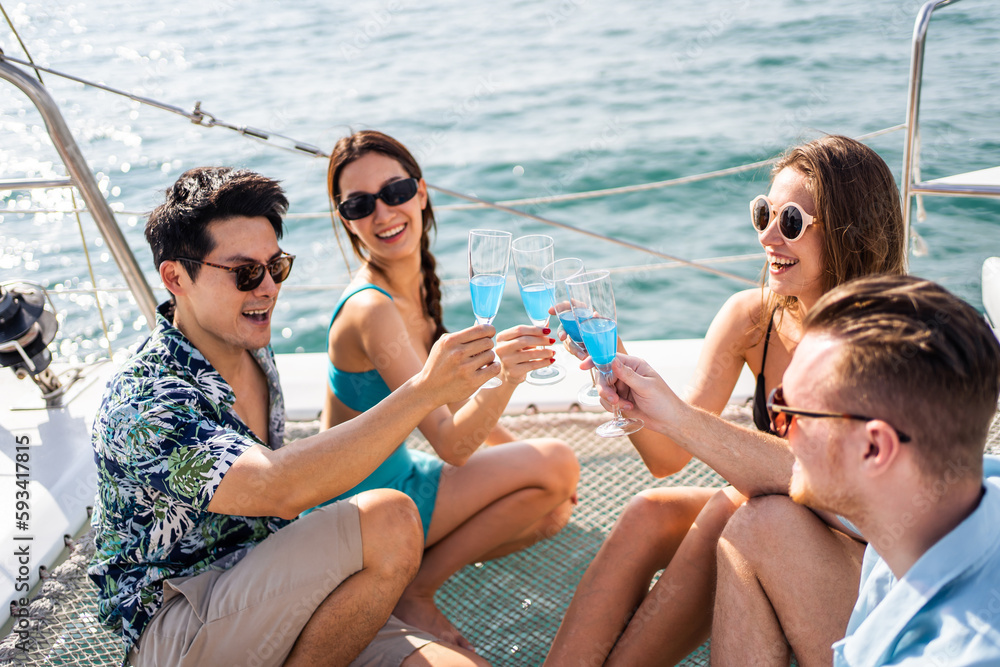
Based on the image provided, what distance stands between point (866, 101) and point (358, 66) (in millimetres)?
8718

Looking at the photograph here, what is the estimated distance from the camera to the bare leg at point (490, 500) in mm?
2814

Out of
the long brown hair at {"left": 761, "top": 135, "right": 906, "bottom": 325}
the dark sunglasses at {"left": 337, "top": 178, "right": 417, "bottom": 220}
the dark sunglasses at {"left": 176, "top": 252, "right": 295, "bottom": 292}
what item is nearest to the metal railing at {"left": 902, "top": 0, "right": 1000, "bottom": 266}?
the long brown hair at {"left": 761, "top": 135, "right": 906, "bottom": 325}

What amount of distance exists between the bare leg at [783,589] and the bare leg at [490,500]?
99 centimetres

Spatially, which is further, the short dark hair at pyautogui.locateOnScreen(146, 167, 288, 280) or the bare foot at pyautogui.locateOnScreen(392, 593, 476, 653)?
the bare foot at pyautogui.locateOnScreen(392, 593, 476, 653)

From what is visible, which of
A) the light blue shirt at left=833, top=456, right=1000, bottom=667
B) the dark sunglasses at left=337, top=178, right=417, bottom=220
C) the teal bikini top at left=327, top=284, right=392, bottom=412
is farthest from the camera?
the dark sunglasses at left=337, top=178, right=417, bottom=220

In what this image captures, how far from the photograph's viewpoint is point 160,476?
6.61ft

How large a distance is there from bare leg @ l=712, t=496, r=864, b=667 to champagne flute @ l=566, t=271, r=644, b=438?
0.41m

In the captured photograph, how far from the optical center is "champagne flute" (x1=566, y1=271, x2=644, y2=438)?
1978 mm

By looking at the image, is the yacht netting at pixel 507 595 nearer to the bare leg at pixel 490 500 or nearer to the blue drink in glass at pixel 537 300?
the bare leg at pixel 490 500

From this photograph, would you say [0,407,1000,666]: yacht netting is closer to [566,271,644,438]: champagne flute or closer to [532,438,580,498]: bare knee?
[532,438,580,498]: bare knee

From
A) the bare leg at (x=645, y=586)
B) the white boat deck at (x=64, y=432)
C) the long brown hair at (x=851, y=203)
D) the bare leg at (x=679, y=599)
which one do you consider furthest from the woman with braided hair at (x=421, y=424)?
the long brown hair at (x=851, y=203)

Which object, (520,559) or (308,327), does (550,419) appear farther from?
(308,327)

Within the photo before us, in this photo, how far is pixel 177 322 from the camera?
238 cm

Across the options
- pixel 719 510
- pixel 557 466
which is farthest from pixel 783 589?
pixel 557 466
